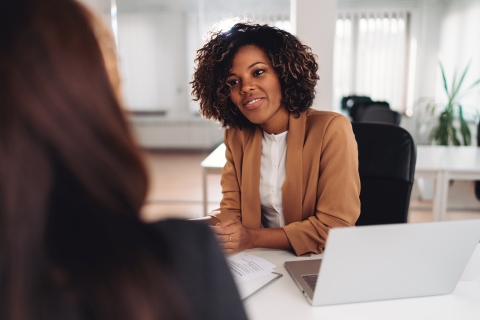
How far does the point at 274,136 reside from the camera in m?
1.53

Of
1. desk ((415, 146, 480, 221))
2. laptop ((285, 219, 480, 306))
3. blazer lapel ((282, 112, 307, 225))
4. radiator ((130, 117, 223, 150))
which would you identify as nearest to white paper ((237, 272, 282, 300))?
laptop ((285, 219, 480, 306))

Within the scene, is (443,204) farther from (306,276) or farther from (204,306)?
(204,306)

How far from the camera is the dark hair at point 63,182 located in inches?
15.1

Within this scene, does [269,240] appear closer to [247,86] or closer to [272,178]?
[272,178]

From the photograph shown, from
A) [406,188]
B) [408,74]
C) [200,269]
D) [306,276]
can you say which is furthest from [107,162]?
[408,74]

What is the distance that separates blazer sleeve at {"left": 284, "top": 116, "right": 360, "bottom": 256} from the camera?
4.01 feet

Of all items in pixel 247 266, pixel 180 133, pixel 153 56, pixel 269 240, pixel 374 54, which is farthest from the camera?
pixel 374 54

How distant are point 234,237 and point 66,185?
0.80 metres

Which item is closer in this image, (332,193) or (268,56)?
(332,193)

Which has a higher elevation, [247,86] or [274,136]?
[247,86]

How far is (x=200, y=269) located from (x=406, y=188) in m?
1.17

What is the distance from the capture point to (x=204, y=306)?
1.49ft

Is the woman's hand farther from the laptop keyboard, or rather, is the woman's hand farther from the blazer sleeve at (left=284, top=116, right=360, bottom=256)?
the laptop keyboard

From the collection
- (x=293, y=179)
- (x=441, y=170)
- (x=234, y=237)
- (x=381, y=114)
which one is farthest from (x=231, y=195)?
(x=381, y=114)
